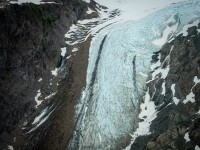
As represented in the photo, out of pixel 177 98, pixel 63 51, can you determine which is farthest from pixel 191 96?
pixel 63 51

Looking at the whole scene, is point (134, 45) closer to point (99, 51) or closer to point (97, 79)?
point (99, 51)

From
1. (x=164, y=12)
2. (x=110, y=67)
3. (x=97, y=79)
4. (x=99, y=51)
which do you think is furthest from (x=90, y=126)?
(x=164, y=12)

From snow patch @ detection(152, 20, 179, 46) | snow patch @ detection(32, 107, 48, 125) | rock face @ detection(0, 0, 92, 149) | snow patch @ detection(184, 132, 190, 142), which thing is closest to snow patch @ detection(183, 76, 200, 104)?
snow patch @ detection(184, 132, 190, 142)

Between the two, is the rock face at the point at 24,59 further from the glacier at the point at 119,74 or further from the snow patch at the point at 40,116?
the glacier at the point at 119,74

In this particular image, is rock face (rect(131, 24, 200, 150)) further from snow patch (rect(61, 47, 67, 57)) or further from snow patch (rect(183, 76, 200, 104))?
snow patch (rect(61, 47, 67, 57))

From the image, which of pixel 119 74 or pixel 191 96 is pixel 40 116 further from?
pixel 191 96

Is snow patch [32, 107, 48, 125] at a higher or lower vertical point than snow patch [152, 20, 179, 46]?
lower
